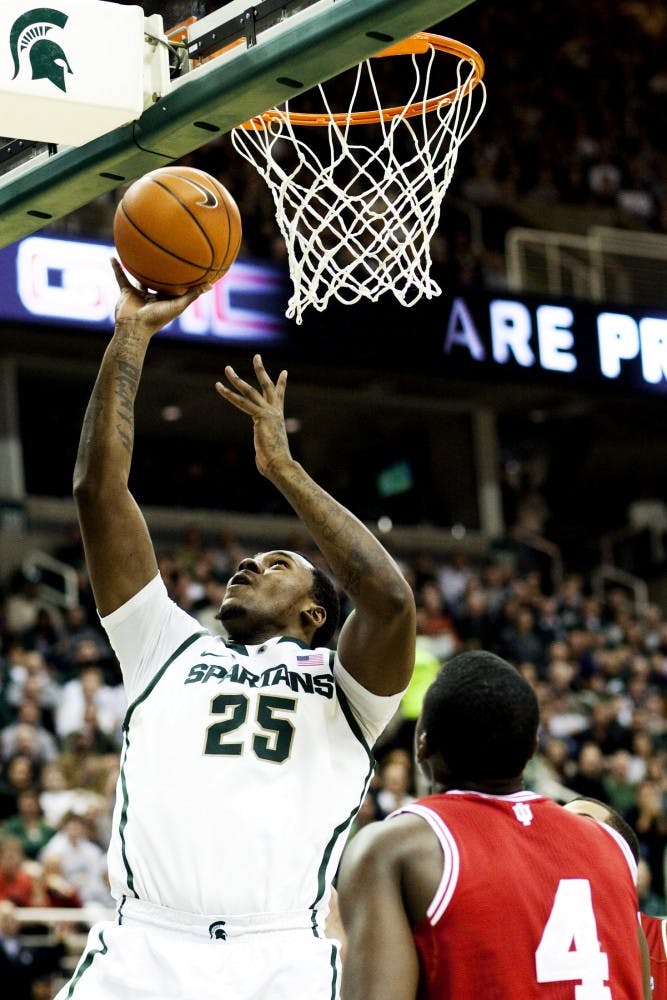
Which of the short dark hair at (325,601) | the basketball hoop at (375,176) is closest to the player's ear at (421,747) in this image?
the short dark hair at (325,601)

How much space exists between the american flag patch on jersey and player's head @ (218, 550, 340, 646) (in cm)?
15

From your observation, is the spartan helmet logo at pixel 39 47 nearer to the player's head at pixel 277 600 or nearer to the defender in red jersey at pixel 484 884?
the player's head at pixel 277 600

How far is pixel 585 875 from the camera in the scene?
2.74 m

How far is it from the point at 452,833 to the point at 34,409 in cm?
1382

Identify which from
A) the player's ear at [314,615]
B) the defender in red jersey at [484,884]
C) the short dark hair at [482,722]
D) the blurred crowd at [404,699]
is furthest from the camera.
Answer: the blurred crowd at [404,699]

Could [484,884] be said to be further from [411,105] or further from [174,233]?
[411,105]

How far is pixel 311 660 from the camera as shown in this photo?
332cm

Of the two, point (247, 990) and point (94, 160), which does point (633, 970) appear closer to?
point (247, 990)

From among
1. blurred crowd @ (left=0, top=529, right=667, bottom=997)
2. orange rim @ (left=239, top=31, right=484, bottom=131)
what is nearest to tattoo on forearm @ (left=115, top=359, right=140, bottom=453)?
orange rim @ (left=239, top=31, right=484, bottom=131)

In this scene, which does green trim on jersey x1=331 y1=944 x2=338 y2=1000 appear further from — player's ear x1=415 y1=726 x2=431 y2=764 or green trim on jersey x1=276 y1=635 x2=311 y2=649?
green trim on jersey x1=276 y1=635 x2=311 y2=649

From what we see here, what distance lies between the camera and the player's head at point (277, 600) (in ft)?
11.3

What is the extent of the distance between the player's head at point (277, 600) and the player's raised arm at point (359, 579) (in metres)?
0.18

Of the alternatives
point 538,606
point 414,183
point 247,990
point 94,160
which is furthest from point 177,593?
point 247,990

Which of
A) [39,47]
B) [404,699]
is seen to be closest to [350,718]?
[39,47]
